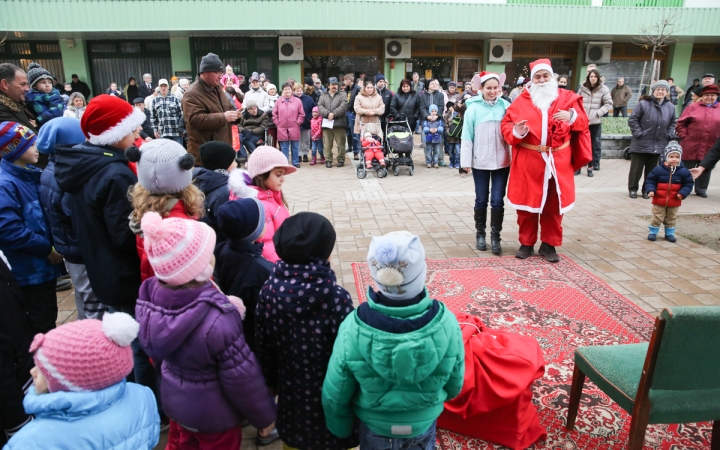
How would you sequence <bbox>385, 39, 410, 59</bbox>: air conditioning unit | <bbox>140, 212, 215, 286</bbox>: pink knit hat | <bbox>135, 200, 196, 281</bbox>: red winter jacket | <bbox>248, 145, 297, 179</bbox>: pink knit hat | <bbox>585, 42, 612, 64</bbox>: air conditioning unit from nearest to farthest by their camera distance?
1. <bbox>140, 212, 215, 286</bbox>: pink knit hat
2. <bbox>135, 200, 196, 281</bbox>: red winter jacket
3. <bbox>248, 145, 297, 179</bbox>: pink knit hat
4. <bbox>385, 39, 410, 59</bbox>: air conditioning unit
5. <bbox>585, 42, 612, 64</bbox>: air conditioning unit

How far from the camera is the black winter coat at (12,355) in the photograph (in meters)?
1.98

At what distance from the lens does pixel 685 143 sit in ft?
25.5

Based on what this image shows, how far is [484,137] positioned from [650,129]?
13.4 feet

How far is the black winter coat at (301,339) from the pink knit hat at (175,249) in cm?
29

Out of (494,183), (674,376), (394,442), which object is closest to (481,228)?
(494,183)

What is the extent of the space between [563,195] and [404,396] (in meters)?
3.55

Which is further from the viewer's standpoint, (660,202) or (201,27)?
(201,27)

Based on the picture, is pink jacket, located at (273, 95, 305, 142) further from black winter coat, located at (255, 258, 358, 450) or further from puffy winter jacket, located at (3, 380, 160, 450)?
puffy winter jacket, located at (3, 380, 160, 450)

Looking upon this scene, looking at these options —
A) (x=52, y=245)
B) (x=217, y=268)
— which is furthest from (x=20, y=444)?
(x=52, y=245)

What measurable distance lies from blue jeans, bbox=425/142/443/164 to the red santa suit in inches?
221

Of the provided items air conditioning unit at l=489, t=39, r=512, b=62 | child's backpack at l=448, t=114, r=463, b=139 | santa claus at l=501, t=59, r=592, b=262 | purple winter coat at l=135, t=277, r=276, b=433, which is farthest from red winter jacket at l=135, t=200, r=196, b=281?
air conditioning unit at l=489, t=39, r=512, b=62

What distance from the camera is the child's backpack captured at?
10.0 m

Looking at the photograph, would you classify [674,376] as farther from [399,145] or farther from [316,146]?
[316,146]

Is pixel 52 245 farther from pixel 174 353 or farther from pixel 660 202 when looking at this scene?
pixel 660 202
